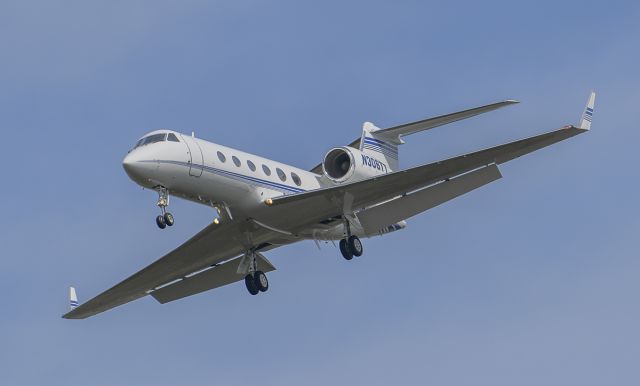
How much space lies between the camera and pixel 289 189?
37094 mm

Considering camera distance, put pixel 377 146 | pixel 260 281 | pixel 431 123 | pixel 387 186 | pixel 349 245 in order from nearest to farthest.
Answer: pixel 387 186
pixel 349 245
pixel 431 123
pixel 260 281
pixel 377 146

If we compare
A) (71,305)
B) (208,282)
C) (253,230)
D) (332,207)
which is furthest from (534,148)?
(71,305)

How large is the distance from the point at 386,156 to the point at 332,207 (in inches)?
146

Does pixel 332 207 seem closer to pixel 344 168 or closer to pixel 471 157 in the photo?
pixel 344 168

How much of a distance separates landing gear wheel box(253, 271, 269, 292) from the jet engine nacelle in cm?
346

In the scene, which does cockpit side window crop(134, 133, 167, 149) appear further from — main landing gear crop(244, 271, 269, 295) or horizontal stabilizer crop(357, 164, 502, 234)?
horizontal stabilizer crop(357, 164, 502, 234)

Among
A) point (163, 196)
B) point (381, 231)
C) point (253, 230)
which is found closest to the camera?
point (163, 196)

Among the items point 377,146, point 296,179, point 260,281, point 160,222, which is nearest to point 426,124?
point 377,146

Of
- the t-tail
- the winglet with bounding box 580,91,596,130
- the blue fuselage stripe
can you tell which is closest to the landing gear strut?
the blue fuselage stripe

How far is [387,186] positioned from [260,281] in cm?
493

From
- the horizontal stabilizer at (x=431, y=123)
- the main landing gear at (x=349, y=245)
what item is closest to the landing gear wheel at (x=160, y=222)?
the main landing gear at (x=349, y=245)

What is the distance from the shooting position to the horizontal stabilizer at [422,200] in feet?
119

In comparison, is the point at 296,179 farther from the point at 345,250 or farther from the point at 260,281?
the point at 260,281

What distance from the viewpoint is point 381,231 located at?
39688 mm
